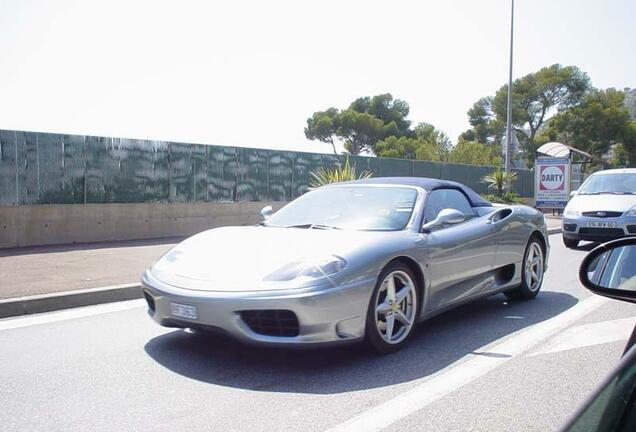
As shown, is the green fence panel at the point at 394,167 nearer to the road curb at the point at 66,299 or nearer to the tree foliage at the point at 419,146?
the road curb at the point at 66,299

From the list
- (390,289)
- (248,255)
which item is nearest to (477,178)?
(390,289)

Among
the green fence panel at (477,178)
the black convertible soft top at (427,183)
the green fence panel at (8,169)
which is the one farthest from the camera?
the green fence panel at (477,178)

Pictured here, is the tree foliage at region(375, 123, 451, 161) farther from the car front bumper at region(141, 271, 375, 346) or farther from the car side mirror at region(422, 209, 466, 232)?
the car front bumper at region(141, 271, 375, 346)

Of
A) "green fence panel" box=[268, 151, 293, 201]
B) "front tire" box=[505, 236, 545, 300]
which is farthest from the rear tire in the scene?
"green fence panel" box=[268, 151, 293, 201]

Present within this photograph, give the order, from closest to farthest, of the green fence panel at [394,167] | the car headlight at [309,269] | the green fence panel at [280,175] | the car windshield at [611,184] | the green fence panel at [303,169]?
1. the car headlight at [309,269]
2. the car windshield at [611,184]
3. the green fence panel at [280,175]
4. the green fence panel at [303,169]
5. the green fence panel at [394,167]

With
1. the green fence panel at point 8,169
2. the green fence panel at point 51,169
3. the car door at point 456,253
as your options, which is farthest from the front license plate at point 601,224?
the green fence panel at point 8,169

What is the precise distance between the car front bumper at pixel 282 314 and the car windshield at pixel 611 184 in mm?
9633

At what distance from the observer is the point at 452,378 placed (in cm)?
394

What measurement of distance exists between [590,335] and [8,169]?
9.51 meters

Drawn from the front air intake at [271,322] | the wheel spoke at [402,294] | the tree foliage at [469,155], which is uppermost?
the tree foliage at [469,155]

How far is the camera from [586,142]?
5359 cm

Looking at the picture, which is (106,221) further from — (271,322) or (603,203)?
(603,203)

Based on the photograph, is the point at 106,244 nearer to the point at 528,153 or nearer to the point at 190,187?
the point at 190,187

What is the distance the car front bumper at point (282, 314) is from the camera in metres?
3.87
